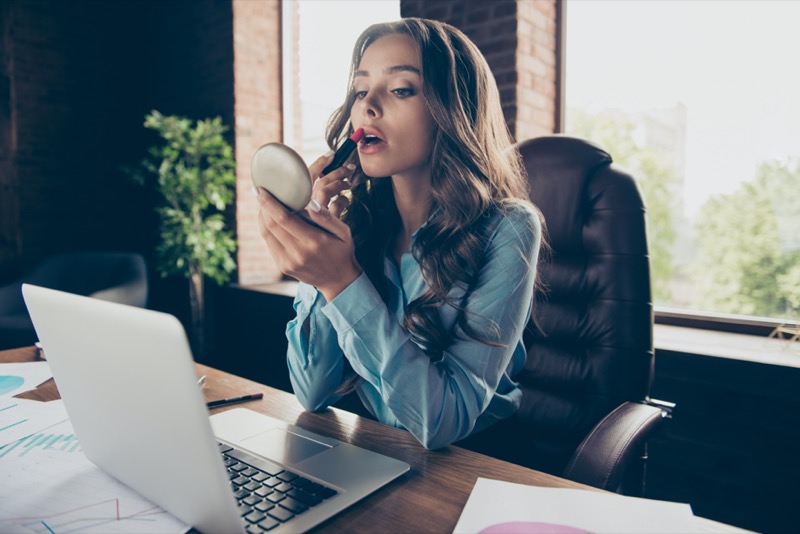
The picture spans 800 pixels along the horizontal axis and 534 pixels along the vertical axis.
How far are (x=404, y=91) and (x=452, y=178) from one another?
0.62ft

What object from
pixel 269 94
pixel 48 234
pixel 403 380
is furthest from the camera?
pixel 48 234

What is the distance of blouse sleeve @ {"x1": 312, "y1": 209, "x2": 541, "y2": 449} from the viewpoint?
771mm

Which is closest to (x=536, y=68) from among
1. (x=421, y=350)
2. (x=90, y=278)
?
(x=421, y=350)

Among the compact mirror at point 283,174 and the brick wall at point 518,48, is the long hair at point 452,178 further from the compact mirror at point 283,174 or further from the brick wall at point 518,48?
the brick wall at point 518,48

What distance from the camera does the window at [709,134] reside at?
6.15 feet

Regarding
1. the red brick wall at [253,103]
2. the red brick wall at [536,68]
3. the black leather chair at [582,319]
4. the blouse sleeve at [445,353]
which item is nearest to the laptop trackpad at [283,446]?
the blouse sleeve at [445,353]

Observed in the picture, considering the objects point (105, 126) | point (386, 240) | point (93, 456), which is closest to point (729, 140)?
point (386, 240)

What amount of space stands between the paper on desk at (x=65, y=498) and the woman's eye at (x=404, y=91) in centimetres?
78

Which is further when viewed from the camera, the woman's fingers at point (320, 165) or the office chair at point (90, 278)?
the office chair at point (90, 278)

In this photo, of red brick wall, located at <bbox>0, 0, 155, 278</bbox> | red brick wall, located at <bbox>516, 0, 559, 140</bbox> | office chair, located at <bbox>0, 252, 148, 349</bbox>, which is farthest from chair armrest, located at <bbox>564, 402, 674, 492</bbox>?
red brick wall, located at <bbox>0, 0, 155, 278</bbox>

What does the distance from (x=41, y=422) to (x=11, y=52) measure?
13.2ft

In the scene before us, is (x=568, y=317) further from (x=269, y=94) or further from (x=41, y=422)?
(x=269, y=94)

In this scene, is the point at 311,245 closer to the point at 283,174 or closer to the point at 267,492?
the point at 283,174

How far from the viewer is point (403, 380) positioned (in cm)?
77
